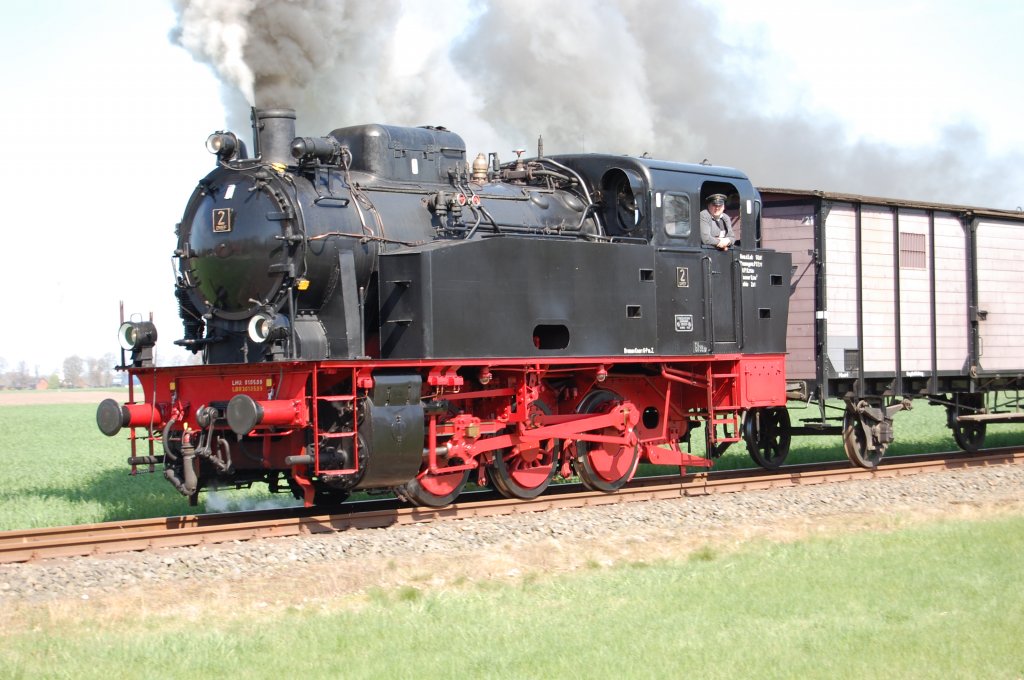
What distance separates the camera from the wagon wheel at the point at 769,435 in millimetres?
16250

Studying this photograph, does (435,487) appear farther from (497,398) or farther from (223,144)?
(223,144)

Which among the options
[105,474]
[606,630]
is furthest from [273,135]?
[105,474]

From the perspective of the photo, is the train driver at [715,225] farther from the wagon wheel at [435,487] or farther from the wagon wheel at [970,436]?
the wagon wheel at [970,436]

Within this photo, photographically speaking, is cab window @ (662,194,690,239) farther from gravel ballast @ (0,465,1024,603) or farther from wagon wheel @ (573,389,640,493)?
gravel ballast @ (0,465,1024,603)

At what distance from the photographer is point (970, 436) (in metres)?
18.6

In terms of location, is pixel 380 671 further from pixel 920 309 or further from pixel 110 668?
pixel 920 309

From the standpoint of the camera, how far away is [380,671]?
650cm

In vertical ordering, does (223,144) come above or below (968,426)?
above

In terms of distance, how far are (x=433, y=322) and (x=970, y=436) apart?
11.1 metres

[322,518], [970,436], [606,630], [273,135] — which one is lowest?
[606,630]

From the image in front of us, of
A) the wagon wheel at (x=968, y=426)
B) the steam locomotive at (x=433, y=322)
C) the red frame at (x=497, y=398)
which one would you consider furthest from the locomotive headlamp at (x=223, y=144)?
the wagon wheel at (x=968, y=426)

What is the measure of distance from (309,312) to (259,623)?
409cm

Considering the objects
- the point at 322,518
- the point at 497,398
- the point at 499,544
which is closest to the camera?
the point at 499,544

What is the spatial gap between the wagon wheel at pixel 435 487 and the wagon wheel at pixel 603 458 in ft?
5.12
